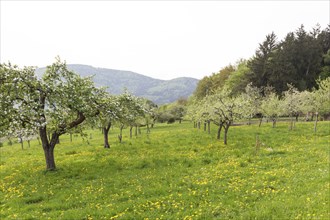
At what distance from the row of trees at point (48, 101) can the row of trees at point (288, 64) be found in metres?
63.9

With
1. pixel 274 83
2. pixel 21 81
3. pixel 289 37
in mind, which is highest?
pixel 289 37

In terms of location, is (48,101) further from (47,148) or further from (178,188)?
(178,188)

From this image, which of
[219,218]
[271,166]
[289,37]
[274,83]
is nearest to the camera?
[219,218]

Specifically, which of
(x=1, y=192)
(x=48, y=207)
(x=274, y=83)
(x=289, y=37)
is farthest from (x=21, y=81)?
(x=289, y=37)

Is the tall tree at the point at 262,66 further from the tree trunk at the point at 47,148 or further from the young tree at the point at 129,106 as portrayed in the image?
the tree trunk at the point at 47,148

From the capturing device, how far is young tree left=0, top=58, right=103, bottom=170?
17438 mm

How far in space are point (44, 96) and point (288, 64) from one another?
256ft

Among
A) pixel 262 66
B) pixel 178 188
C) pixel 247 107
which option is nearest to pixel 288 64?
pixel 262 66

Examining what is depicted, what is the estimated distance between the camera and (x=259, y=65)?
82.5m

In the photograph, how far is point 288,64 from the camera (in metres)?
77.9

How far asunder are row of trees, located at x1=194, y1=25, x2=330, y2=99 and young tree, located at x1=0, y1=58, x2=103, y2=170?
2560 inches

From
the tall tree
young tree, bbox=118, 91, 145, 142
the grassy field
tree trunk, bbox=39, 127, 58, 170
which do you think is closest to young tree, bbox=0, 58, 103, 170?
tree trunk, bbox=39, 127, 58, 170

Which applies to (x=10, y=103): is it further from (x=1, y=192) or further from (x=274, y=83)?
(x=274, y=83)

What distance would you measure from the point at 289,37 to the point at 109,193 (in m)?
91.0
